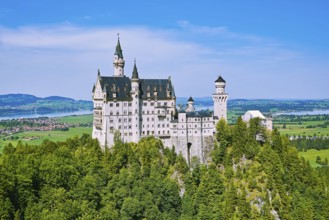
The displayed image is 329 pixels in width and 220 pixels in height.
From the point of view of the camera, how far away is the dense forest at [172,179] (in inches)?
3157

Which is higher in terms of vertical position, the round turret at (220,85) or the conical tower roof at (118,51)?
the conical tower roof at (118,51)

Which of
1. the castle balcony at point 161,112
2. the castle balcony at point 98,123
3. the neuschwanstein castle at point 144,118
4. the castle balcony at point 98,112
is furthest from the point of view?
the castle balcony at point 161,112

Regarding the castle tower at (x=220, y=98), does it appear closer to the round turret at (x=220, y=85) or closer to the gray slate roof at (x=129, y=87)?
the round turret at (x=220, y=85)

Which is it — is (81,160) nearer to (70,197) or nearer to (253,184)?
(70,197)

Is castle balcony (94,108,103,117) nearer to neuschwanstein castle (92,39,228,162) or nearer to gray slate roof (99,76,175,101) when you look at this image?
neuschwanstein castle (92,39,228,162)

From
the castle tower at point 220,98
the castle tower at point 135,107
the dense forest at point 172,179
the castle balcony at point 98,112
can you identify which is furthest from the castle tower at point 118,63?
the castle tower at point 220,98

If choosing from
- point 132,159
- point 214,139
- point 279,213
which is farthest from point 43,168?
point 279,213

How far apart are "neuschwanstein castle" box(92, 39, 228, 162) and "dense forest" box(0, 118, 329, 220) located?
2.81 metres

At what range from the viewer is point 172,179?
323ft

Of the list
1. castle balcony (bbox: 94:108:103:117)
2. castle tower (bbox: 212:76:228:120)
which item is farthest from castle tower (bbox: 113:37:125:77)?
castle tower (bbox: 212:76:228:120)

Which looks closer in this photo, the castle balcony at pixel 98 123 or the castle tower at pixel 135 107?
the castle balcony at pixel 98 123

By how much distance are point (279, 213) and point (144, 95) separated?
42.0m

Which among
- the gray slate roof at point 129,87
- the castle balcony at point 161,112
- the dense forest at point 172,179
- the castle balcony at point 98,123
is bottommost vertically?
the dense forest at point 172,179

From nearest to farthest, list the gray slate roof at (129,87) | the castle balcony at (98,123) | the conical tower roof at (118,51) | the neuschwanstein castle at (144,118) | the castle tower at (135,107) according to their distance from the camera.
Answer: the neuschwanstein castle at (144,118) → the gray slate roof at (129,87) → the castle balcony at (98,123) → the castle tower at (135,107) → the conical tower roof at (118,51)
